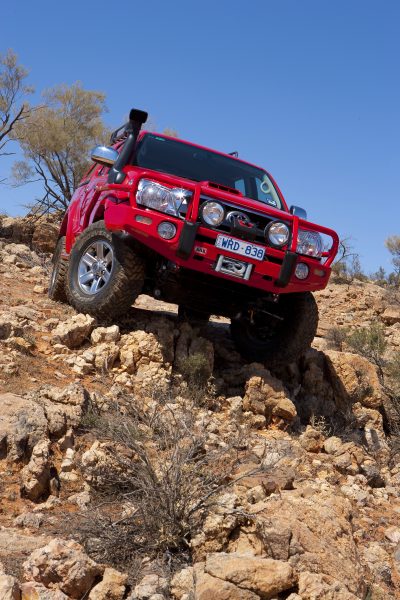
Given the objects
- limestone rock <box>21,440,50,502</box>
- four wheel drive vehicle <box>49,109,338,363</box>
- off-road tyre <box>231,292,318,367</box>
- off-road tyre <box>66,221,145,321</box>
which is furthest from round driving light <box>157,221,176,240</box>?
limestone rock <box>21,440,50,502</box>

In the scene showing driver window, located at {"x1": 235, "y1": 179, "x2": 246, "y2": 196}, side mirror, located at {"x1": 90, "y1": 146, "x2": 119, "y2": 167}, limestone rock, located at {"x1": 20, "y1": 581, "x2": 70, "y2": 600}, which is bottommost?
limestone rock, located at {"x1": 20, "y1": 581, "x2": 70, "y2": 600}

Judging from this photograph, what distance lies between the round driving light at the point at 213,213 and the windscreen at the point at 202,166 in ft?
3.56

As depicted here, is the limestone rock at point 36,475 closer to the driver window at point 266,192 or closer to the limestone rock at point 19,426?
the limestone rock at point 19,426

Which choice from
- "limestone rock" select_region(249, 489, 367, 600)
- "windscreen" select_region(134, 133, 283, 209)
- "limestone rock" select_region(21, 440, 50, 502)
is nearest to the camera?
"limestone rock" select_region(249, 489, 367, 600)

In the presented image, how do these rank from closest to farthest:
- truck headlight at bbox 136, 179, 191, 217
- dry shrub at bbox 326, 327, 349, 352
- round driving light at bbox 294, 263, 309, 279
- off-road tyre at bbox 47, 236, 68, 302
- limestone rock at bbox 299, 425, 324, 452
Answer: limestone rock at bbox 299, 425, 324, 452 < truck headlight at bbox 136, 179, 191, 217 < round driving light at bbox 294, 263, 309, 279 < off-road tyre at bbox 47, 236, 68, 302 < dry shrub at bbox 326, 327, 349, 352

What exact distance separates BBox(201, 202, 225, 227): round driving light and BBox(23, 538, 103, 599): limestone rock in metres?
3.24

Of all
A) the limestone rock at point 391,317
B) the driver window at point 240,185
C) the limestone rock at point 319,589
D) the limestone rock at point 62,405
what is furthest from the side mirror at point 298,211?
the limestone rock at point 391,317

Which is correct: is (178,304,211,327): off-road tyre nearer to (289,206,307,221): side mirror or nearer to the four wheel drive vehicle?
the four wheel drive vehicle

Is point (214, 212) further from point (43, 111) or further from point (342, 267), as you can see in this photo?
point (43, 111)

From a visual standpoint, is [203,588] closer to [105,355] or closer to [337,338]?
[105,355]

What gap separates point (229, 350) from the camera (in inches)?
277

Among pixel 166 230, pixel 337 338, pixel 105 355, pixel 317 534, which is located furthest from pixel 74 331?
pixel 337 338

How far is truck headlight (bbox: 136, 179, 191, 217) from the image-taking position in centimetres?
578

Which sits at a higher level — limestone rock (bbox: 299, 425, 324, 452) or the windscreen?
the windscreen
